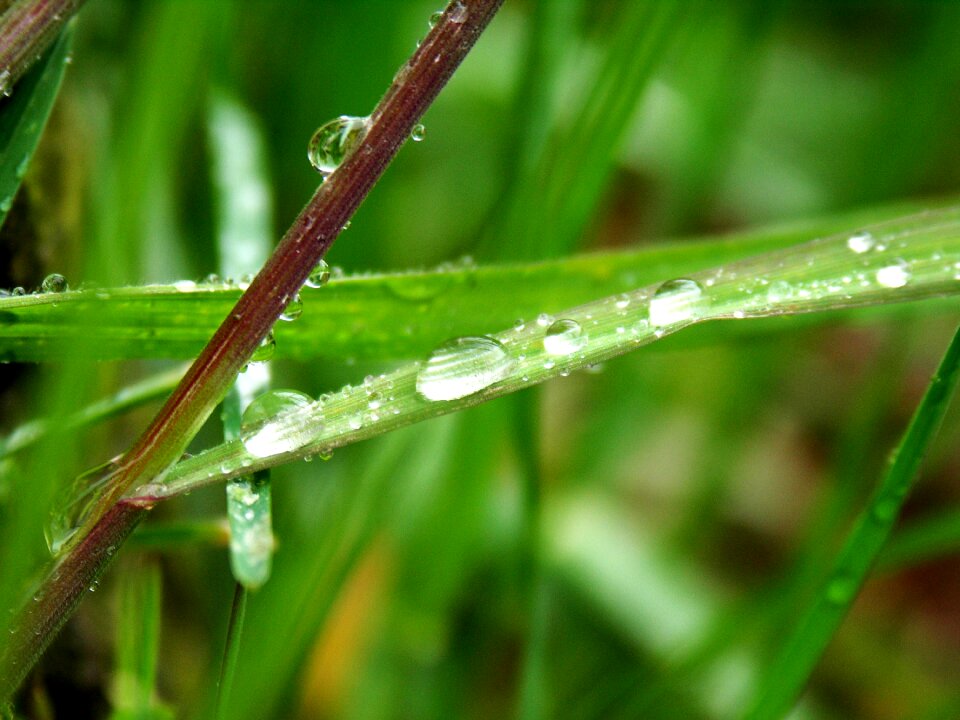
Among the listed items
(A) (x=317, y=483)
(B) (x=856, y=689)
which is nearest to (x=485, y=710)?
(A) (x=317, y=483)

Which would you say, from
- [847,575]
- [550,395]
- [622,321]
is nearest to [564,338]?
[622,321]

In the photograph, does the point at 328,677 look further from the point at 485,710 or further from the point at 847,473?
the point at 847,473

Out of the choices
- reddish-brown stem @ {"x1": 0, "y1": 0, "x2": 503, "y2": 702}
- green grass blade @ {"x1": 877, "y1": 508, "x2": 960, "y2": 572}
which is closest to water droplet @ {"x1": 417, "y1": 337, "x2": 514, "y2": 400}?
reddish-brown stem @ {"x1": 0, "y1": 0, "x2": 503, "y2": 702}

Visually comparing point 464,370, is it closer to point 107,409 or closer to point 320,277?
point 320,277

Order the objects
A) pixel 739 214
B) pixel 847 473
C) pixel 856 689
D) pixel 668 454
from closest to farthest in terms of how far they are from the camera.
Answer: pixel 847 473 → pixel 856 689 → pixel 668 454 → pixel 739 214

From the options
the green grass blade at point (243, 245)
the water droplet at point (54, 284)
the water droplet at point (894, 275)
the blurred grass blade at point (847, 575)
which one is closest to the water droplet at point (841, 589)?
the blurred grass blade at point (847, 575)

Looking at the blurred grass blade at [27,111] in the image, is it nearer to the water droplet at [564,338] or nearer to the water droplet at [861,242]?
the water droplet at [564,338]

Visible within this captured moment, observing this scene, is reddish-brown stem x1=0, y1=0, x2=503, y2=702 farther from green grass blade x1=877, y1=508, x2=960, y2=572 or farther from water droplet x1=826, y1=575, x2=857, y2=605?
green grass blade x1=877, y1=508, x2=960, y2=572
